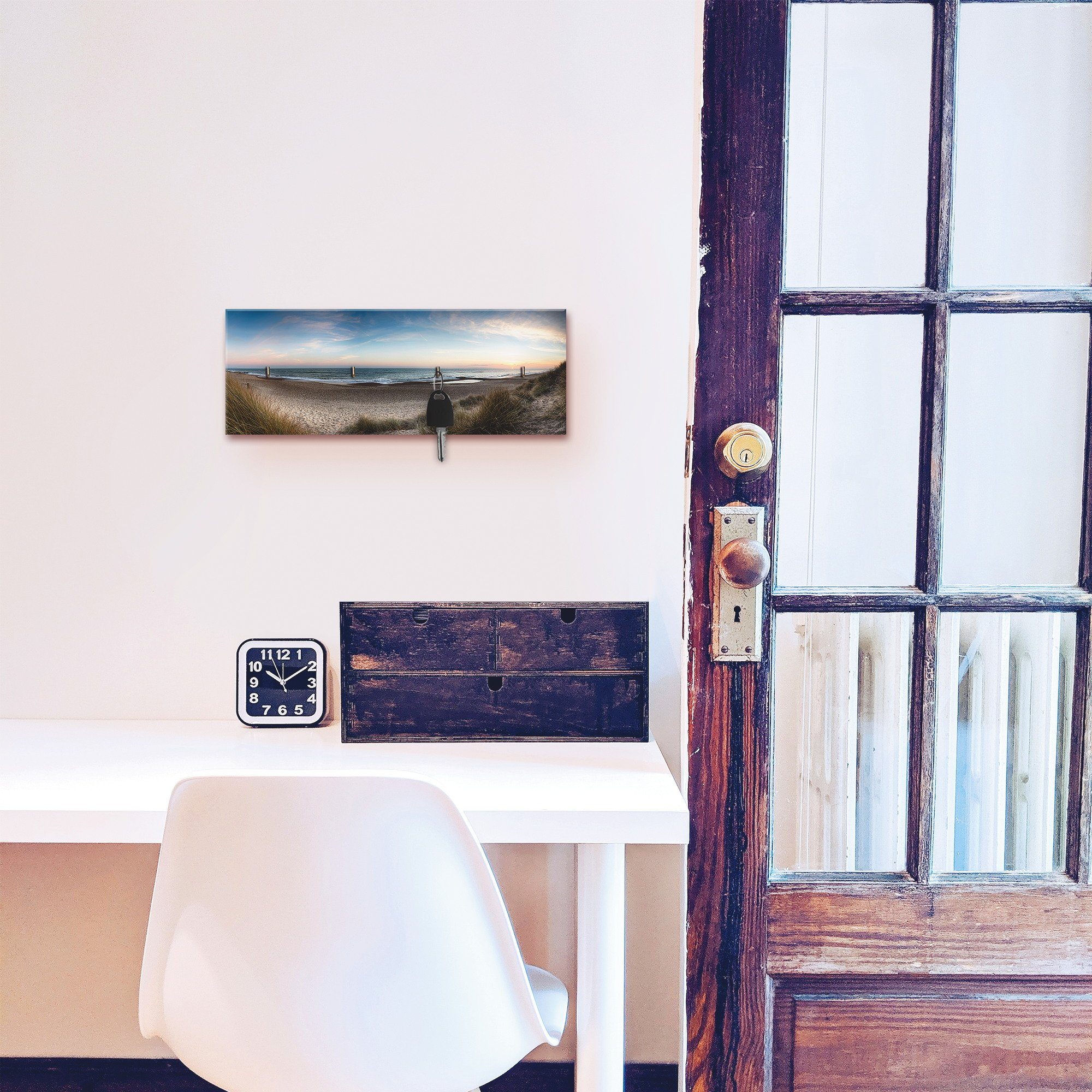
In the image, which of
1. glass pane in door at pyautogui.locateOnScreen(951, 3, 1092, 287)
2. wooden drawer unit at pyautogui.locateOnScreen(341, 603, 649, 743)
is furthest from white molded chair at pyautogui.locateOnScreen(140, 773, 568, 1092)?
glass pane in door at pyautogui.locateOnScreen(951, 3, 1092, 287)

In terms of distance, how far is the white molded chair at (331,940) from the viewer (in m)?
0.79

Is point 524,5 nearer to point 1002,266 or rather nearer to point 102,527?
point 1002,266

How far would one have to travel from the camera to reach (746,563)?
105 centimetres

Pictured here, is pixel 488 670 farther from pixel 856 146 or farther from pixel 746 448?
pixel 856 146

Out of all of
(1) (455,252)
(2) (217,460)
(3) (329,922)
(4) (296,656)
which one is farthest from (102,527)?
(3) (329,922)

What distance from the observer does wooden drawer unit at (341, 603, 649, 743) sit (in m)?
1.29

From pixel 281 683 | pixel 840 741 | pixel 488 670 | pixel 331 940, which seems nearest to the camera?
pixel 331 940

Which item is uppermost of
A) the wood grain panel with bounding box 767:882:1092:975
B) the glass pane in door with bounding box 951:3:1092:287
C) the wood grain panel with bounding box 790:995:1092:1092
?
the glass pane in door with bounding box 951:3:1092:287

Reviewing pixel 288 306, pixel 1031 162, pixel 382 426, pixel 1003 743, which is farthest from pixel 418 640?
pixel 1031 162

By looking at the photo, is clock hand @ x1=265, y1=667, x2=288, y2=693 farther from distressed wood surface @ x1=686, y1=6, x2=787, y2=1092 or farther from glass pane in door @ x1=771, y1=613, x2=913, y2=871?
glass pane in door @ x1=771, y1=613, x2=913, y2=871

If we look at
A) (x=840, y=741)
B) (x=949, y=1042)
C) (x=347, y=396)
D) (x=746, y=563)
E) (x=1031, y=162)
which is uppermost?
(x=1031, y=162)

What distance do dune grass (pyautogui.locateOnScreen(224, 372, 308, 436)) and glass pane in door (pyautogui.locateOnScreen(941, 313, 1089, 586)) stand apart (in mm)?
1067

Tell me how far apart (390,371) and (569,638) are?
575 mm

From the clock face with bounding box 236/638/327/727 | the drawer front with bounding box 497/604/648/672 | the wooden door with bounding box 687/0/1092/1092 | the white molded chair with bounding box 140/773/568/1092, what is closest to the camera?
the white molded chair with bounding box 140/773/568/1092
